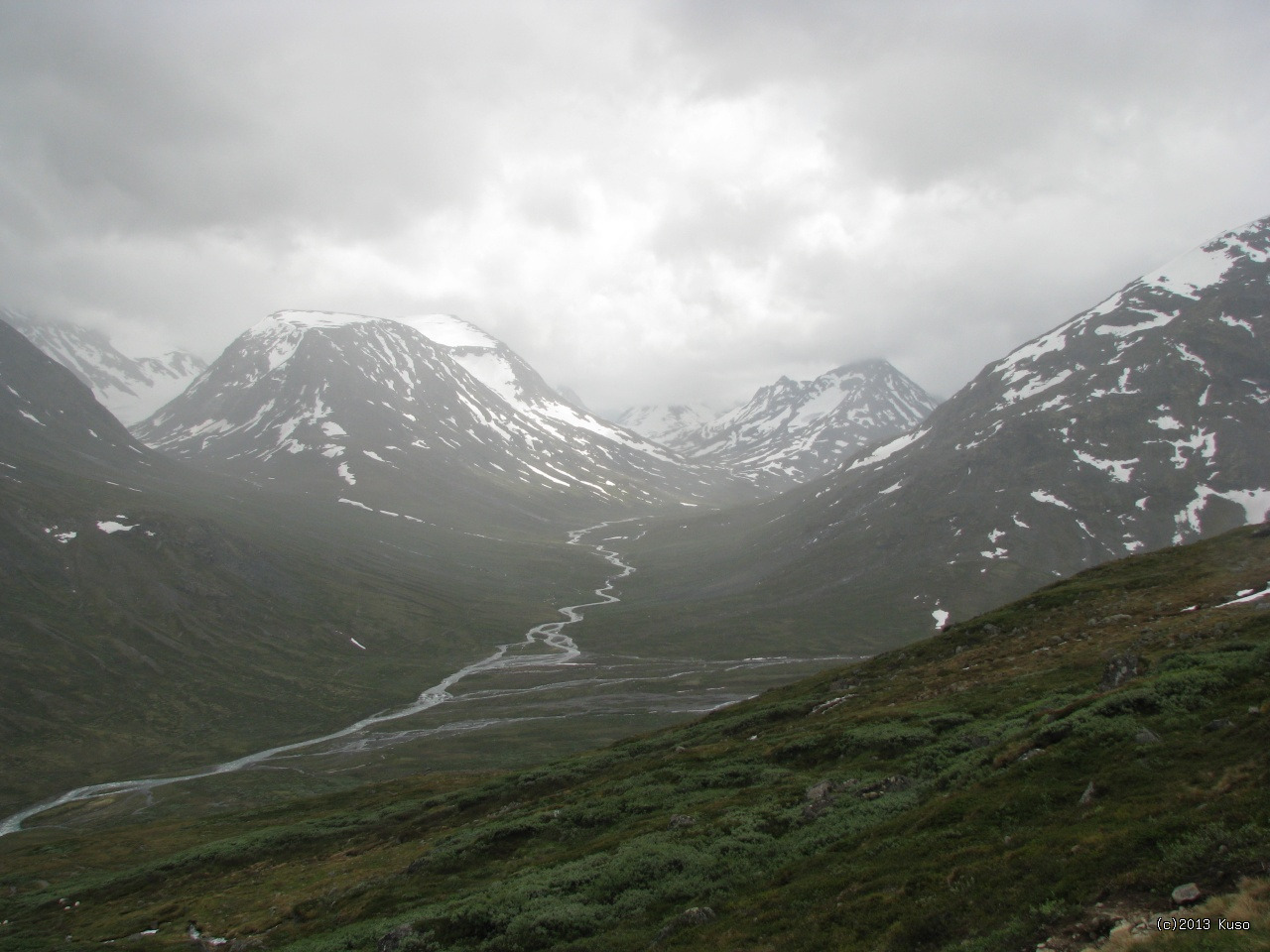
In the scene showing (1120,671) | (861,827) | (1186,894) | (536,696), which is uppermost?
(1186,894)

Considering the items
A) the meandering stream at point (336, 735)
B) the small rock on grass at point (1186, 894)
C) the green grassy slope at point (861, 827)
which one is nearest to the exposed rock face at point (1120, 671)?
the green grassy slope at point (861, 827)

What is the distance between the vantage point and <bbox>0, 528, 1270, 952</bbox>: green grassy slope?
53.2ft

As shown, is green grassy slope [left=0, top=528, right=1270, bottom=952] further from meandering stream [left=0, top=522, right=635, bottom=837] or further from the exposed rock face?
meandering stream [left=0, top=522, right=635, bottom=837]

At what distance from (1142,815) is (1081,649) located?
3319 centimetres

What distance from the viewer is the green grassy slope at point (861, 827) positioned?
1620 centimetres

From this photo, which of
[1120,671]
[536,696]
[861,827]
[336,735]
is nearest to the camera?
[861,827]

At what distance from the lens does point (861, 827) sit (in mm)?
25594

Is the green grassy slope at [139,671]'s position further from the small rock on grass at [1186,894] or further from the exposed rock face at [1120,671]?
the small rock on grass at [1186,894]

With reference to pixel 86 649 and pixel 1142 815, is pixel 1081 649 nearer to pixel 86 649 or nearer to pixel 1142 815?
pixel 1142 815

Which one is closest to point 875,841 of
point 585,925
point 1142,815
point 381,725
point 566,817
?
point 1142,815

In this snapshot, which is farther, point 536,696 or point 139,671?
point 139,671

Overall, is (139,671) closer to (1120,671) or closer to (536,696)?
(536,696)

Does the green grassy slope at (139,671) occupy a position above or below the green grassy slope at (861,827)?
above

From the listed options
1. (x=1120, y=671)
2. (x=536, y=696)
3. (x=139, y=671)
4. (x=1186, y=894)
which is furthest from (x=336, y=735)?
(x=1186, y=894)
